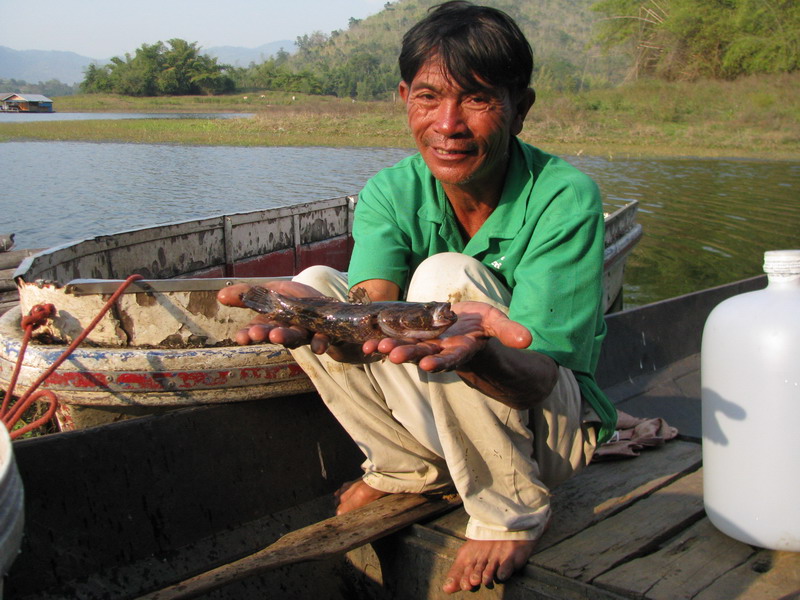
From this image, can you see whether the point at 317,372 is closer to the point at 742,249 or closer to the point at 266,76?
the point at 742,249

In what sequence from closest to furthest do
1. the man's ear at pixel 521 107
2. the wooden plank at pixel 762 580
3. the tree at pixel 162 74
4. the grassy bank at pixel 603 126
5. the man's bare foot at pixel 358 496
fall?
the wooden plank at pixel 762 580
the man's ear at pixel 521 107
the man's bare foot at pixel 358 496
the grassy bank at pixel 603 126
the tree at pixel 162 74

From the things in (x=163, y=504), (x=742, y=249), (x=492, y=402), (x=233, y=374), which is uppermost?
(x=492, y=402)

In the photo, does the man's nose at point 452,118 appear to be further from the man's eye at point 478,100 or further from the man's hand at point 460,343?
the man's hand at point 460,343

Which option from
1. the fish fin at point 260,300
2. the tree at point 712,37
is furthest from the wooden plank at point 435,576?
the tree at point 712,37

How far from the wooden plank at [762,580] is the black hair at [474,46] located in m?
1.63

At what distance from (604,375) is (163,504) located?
2.96 meters

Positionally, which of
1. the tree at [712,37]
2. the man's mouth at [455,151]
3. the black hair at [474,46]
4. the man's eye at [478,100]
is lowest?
the man's mouth at [455,151]

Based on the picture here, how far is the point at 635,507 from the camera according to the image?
8.54 ft

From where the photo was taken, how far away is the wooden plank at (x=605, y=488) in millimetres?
2465

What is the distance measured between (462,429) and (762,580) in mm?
954

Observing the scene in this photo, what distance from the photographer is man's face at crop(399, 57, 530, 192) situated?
237cm

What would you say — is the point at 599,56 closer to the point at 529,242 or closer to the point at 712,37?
the point at 712,37

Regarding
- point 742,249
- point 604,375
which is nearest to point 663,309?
point 604,375

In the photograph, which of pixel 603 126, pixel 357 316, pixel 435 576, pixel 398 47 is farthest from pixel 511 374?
pixel 398 47
